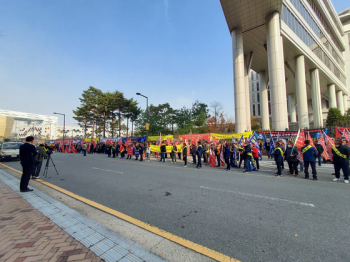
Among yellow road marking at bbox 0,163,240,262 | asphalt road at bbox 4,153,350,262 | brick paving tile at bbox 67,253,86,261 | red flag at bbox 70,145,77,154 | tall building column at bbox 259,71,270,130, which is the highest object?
tall building column at bbox 259,71,270,130

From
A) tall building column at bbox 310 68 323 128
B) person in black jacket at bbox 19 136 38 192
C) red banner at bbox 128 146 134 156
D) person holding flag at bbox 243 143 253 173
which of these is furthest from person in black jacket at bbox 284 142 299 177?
tall building column at bbox 310 68 323 128

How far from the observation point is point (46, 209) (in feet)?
13.5

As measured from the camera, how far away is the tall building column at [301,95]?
26.3 m

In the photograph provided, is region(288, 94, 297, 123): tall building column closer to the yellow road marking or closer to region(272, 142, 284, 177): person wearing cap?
region(272, 142, 284, 177): person wearing cap

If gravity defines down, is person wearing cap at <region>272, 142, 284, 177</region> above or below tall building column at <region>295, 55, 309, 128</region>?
below

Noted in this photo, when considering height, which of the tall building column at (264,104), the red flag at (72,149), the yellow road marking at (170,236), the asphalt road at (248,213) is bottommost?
the asphalt road at (248,213)

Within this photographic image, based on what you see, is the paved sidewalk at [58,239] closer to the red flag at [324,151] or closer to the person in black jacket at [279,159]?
the person in black jacket at [279,159]

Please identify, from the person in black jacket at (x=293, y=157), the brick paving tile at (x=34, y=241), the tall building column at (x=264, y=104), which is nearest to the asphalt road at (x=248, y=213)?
the brick paving tile at (x=34, y=241)

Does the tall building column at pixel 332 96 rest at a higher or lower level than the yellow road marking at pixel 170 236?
higher

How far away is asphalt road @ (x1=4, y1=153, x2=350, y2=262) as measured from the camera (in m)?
2.68

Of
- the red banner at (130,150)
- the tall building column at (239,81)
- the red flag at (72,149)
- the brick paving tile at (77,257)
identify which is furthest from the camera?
the red flag at (72,149)

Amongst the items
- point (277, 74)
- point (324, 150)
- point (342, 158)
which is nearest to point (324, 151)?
point (324, 150)

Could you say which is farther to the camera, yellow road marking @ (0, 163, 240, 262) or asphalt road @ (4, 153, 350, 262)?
asphalt road @ (4, 153, 350, 262)

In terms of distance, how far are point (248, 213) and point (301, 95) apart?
3034cm
